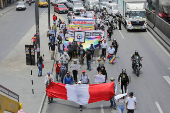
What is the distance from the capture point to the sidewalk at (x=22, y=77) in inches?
686

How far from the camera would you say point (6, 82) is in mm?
20359

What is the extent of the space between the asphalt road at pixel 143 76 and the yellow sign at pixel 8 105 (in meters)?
3.67

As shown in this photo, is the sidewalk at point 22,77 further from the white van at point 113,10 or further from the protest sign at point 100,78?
the white van at point 113,10

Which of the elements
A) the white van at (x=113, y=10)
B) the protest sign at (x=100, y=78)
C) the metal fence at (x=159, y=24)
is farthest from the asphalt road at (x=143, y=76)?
the white van at (x=113, y=10)

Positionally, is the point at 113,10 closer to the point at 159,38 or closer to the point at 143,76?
the point at 159,38

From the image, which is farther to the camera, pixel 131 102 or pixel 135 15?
pixel 135 15

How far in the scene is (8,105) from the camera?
11.8 m

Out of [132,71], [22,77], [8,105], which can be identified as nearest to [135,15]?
[132,71]

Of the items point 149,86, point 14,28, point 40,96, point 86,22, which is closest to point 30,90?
point 40,96

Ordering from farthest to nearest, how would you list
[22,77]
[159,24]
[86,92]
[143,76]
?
[159,24], [143,76], [22,77], [86,92]

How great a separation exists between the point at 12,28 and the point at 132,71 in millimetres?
22748

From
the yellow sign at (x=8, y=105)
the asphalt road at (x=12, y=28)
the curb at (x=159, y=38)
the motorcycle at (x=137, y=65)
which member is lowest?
the asphalt road at (x=12, y=28)

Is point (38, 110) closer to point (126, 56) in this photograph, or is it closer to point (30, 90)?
point (30, 90)

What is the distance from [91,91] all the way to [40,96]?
125 inches
